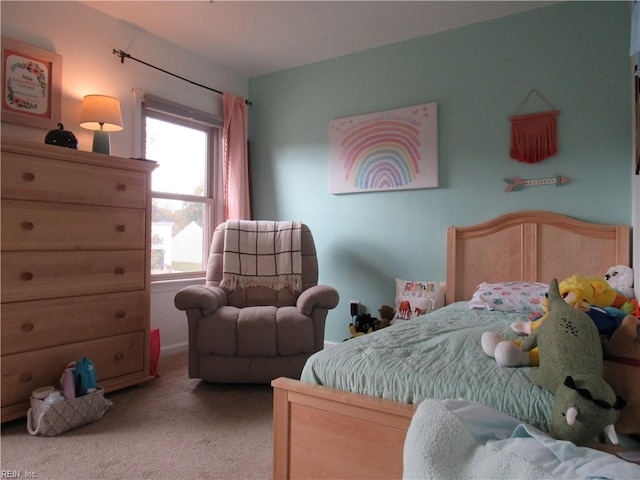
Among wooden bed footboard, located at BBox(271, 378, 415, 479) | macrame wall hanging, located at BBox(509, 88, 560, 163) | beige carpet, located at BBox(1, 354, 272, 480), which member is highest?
macrame wall hanging, located at BBox(509, 88, 560, 163)

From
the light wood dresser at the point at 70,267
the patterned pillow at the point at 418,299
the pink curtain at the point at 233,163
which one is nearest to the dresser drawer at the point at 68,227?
the light wood dresser at the point at 70,267

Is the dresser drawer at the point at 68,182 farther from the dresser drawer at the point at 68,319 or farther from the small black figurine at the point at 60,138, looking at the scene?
the dresser drawer at the point at 68,319

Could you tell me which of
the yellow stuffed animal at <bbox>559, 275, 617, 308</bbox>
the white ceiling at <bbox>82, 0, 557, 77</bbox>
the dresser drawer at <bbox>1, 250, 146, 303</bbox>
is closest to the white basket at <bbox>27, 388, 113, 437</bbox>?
the dresser drawer at <bbox>1, 250, 146, 303</bbox>

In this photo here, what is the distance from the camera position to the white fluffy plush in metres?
2.37

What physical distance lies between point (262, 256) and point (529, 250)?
6.10 feet

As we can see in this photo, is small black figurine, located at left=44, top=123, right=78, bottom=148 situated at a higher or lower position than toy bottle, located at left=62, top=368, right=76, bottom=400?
higher

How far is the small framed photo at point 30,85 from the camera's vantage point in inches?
102

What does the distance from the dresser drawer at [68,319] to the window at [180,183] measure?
0.80 m

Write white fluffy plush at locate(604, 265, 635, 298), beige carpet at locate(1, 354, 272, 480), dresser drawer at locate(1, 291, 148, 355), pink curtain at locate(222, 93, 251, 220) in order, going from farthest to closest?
pink curtain at locate(222, 93, 251, 220) → white fluffy plush at locate(604, 265, 635, 298) → dresser drawer at locate(1, 291, 148, 355) → beige carpet at locate(1, 354, 272, 480)

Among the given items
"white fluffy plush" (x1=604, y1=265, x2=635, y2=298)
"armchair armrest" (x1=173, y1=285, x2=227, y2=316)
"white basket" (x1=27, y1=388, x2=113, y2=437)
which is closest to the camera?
"white basket" (x1=27, y1=388, x2=113, y2=437)

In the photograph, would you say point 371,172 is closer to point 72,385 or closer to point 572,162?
point 572,162

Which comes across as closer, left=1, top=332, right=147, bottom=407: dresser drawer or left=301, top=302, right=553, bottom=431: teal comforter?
left=301, top=302, right=553, bottom=431: teal comforter

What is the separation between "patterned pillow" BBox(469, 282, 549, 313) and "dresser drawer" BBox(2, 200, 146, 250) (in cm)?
211

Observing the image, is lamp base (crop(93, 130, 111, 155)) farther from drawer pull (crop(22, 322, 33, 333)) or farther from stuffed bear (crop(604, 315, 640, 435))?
stuffed bear (crop(604, 315, 640, 435))
